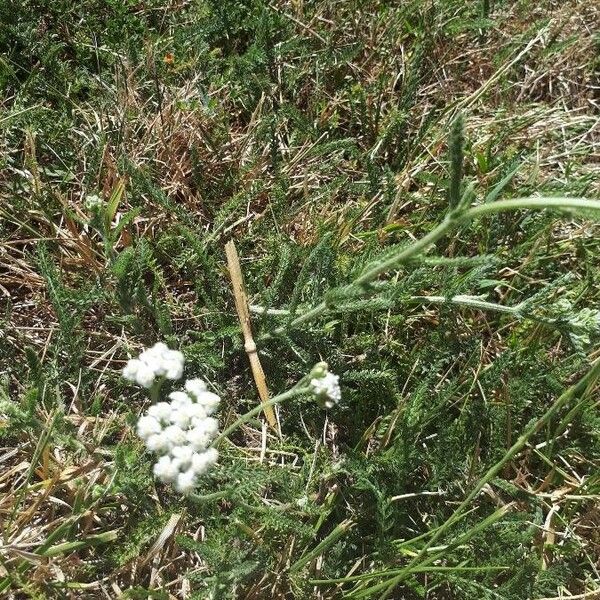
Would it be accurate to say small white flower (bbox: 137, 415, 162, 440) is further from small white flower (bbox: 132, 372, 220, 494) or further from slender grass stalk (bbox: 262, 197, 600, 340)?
slender grass stalk (bbox: 262, 197, 600, 340)

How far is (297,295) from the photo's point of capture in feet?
8.82

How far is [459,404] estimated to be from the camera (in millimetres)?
2990

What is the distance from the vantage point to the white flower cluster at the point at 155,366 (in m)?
2.15

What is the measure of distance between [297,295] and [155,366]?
713 millimetres

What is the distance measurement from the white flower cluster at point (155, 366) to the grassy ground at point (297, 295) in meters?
0.34

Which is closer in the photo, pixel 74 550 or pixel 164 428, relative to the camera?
pixel 164 428

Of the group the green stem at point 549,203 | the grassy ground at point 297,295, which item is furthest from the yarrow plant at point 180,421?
the green stem at point 549,203

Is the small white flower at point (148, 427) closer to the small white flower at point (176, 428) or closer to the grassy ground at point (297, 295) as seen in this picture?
the small white flower at point (176, 428)

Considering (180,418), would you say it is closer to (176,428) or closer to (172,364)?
(176,428)

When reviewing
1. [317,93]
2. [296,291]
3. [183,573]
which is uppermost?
[317,93]

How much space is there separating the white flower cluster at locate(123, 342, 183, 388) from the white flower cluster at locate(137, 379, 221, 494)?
0.08 metres

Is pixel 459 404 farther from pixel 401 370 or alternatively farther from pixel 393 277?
pixel 393 277

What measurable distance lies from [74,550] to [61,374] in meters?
0.64

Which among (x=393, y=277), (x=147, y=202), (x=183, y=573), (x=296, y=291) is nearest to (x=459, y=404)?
(x=393, y=277)
